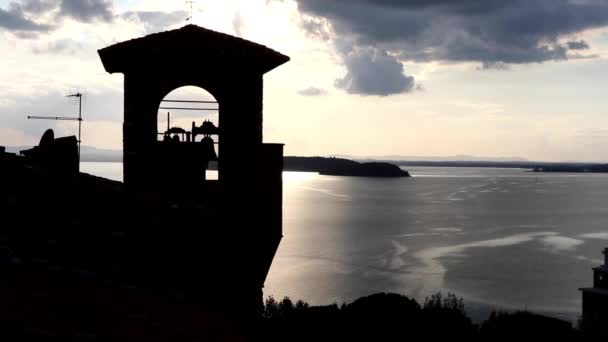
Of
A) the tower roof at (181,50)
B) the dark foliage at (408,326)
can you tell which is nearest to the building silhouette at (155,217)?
the tower roof at (181,50)

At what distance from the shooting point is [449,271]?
82250 millimetres

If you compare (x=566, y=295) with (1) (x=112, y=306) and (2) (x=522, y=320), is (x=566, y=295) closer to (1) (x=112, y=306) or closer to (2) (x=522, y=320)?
(2) (x=522, y=320)

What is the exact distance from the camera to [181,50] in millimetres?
10391

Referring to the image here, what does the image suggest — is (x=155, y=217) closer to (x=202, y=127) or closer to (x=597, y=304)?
(x=202, y=127)

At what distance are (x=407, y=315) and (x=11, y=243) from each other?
3276 centimetres

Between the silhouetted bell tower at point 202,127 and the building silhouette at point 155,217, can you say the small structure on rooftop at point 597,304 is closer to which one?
the building silhouette at point 155,217

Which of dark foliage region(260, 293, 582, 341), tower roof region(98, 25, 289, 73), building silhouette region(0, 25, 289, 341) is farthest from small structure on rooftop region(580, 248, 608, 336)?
tower roof region(98, 25, 289, 73)

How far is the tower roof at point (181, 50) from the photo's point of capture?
10.3 metres

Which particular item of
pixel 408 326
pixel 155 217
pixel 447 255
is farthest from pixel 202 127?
pixel 447 255

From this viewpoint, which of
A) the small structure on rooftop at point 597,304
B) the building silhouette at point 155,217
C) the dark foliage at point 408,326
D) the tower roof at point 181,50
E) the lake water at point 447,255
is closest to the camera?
the building silhouette at point 155,217

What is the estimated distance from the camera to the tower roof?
10305 mm

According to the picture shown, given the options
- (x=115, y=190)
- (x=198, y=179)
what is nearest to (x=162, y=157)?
(x=198, y=179)

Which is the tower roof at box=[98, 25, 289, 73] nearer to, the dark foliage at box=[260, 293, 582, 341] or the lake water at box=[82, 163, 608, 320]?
the dark foliage at box=[260, 293, 582, 341]

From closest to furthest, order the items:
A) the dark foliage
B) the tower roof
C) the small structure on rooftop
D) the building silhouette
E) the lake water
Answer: the building silhouette
the tower roof
the dark foliage
the small structure on rooftop
the lake water
